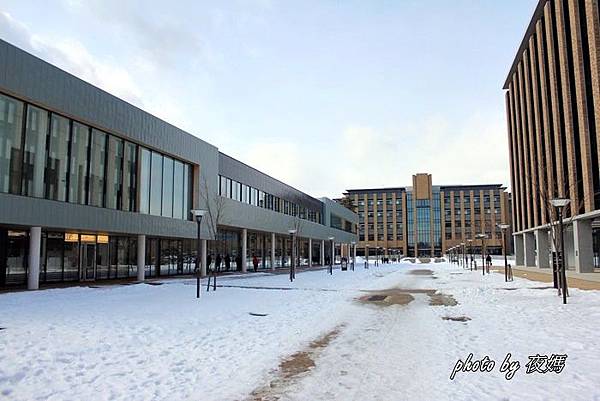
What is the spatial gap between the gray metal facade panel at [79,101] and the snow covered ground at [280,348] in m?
8.55

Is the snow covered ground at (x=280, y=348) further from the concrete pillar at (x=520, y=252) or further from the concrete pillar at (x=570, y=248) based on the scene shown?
the concrete pillar at (x=520, y=252)

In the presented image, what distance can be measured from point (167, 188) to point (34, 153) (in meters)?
10.5

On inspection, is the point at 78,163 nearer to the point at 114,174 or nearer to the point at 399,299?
the point at 114,174

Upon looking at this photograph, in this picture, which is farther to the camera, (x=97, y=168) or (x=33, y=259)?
(x=97, y=168)

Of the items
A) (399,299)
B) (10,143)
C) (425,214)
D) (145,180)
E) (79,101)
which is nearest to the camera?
(10,143)

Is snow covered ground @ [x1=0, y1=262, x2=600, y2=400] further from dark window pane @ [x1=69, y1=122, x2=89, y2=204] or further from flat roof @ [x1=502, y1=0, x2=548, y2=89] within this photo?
flat roof @ [x1=502, y1=0, x2=548, y2=89]

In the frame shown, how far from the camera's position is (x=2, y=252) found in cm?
2191

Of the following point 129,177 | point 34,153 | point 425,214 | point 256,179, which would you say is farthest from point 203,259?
point 425,214

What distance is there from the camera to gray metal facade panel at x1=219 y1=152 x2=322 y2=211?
127 feet

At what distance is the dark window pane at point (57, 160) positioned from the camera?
21078 mm

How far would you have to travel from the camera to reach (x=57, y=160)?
21.6 meters

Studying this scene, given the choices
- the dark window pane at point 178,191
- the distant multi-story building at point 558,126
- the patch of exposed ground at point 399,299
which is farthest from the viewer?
the distant multi-story building at point 558,126

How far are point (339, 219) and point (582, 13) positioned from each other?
49218 millimetres

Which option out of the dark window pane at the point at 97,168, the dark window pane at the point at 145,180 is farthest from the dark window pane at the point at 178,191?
the dark window pane at the point at 97,168
